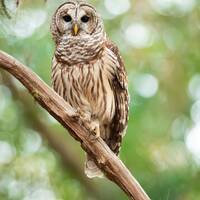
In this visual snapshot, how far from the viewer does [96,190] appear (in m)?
5.73

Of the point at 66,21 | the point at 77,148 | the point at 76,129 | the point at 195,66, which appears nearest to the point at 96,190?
the point at 77,148

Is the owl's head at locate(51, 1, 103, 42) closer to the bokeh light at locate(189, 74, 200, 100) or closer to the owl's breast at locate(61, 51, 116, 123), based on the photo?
the owl's breast at locate(61, 51, 116, 123)

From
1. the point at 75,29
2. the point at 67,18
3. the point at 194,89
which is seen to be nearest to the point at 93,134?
the point at 75,29

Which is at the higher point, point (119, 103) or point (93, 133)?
point (119, 103)

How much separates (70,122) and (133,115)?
1.96 meters

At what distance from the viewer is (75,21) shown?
4.47m

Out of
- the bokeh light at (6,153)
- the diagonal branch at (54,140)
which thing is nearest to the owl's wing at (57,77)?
the bokeh light at (6,153)

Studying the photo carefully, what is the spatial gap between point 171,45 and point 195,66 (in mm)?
379

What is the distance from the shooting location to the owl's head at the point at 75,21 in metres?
4.45

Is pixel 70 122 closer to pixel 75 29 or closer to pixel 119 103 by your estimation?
pixel 119 103

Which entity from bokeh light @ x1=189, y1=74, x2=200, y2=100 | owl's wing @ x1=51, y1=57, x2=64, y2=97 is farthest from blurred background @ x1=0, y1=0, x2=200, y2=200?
owl's wing @ x1=51, y1=57, x2=64, y2=97

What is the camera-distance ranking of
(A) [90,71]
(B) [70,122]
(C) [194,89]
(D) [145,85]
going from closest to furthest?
(B) [70,122] → (A) [90,71] → (D) [145,85] → (C) [194,89]

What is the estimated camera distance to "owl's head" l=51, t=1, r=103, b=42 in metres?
4.45

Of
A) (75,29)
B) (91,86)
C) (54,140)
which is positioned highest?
(54,140)
